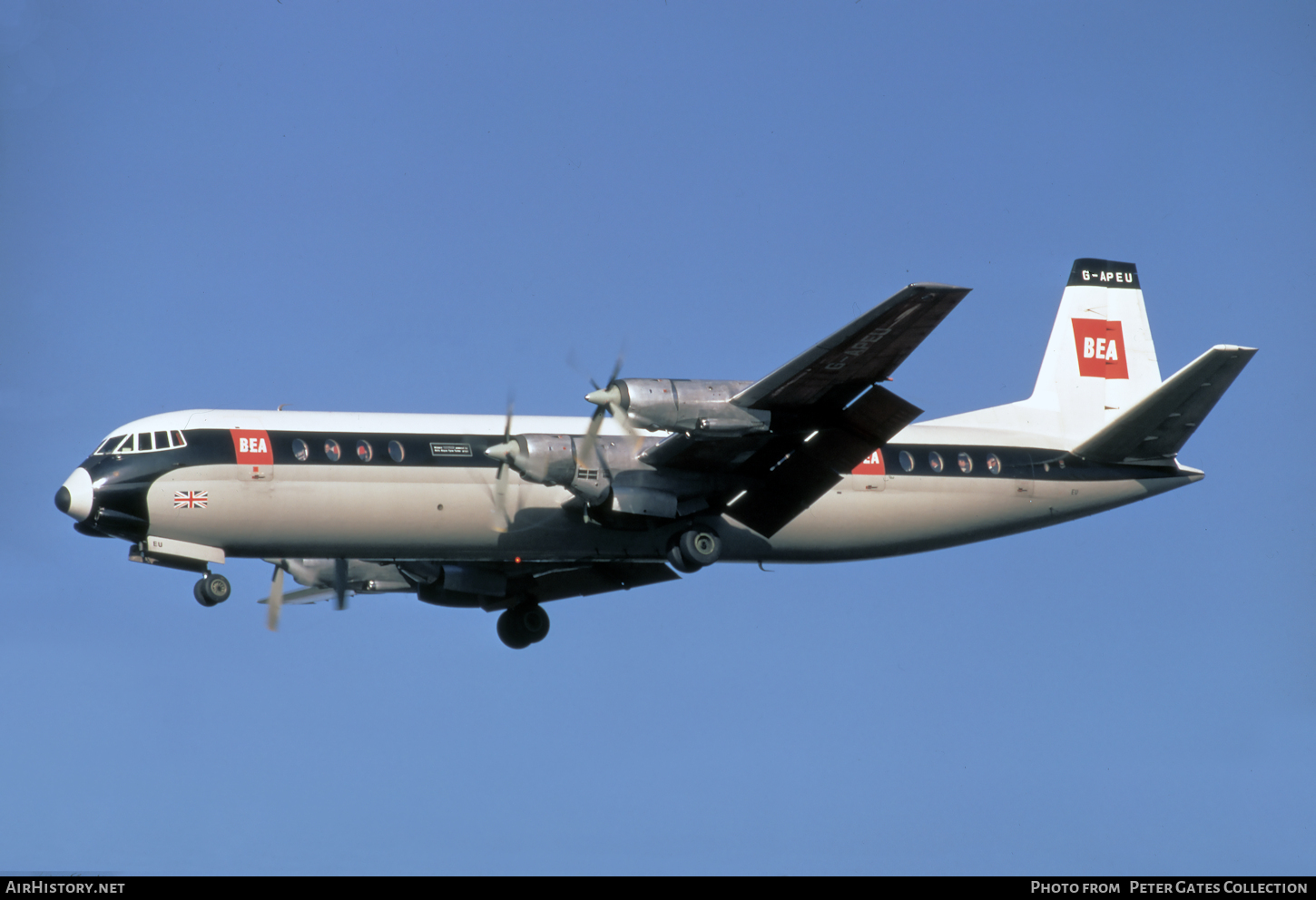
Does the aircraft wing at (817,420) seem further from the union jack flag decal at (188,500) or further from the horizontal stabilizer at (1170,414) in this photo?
the union jack flag decal at (188,500)

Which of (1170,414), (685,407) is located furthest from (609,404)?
(1170,414)

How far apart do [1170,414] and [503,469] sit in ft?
43.3

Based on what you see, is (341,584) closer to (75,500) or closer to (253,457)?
(253,457)

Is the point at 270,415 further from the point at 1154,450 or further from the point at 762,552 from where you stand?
the point at 1154,450

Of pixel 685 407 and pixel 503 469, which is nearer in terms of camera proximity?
pixel 685 407

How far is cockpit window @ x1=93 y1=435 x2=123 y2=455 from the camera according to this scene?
25859 mm

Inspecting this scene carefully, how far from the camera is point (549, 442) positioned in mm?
25891

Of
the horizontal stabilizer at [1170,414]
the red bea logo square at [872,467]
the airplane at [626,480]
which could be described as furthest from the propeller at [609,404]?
the horizontal stabilizer at [1170,414]

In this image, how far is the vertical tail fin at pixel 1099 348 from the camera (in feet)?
107

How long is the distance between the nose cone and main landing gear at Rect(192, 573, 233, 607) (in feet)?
7.24

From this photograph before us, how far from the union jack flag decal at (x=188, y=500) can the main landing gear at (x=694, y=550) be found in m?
8.44

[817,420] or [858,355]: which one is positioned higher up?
[858,355]

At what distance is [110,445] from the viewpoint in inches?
1021

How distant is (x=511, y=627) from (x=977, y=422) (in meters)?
10.7
